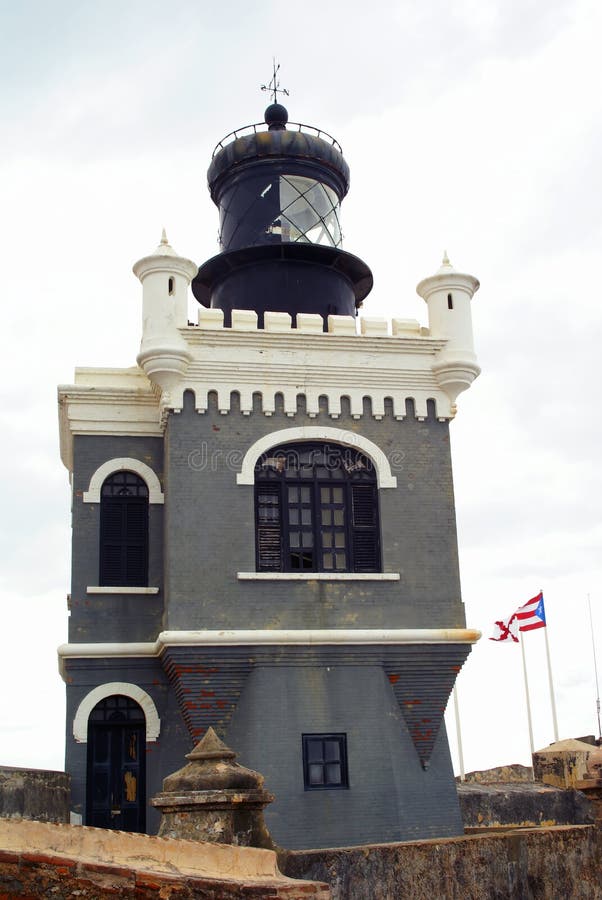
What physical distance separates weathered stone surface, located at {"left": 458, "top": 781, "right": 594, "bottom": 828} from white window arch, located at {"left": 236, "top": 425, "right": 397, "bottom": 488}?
240 inches

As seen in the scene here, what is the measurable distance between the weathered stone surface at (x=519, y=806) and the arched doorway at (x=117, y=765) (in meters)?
5.82

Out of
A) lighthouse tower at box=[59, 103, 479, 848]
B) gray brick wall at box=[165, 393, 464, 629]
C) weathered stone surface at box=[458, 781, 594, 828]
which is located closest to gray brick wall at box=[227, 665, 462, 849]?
lighthouse tower at box=[59, 103, 479, 848]

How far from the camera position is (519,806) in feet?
65.3

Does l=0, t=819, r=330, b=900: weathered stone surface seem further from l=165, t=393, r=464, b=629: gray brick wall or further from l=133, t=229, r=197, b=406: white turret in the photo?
l=133, t=229, r=197, b=406: white turret

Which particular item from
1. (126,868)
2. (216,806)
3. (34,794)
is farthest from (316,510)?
(126,868)

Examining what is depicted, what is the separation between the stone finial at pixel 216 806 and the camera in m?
9.38

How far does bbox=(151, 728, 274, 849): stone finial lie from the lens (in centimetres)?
938

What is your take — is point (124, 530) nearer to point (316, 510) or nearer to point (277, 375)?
point (316, 510)

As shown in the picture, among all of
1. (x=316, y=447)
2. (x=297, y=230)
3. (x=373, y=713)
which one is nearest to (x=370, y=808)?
(x=373, y=713)

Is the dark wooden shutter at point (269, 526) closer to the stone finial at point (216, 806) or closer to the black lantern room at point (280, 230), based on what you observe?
the black lantern room at point (280, 230)

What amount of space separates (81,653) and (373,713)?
4766 millimetres

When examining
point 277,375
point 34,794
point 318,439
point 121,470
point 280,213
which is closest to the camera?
point 34,794

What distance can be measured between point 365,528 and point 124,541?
13.3 feet

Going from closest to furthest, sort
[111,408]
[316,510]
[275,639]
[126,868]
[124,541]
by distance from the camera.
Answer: [126,868], [275,639], [316,510], [124,541], [111,408]
